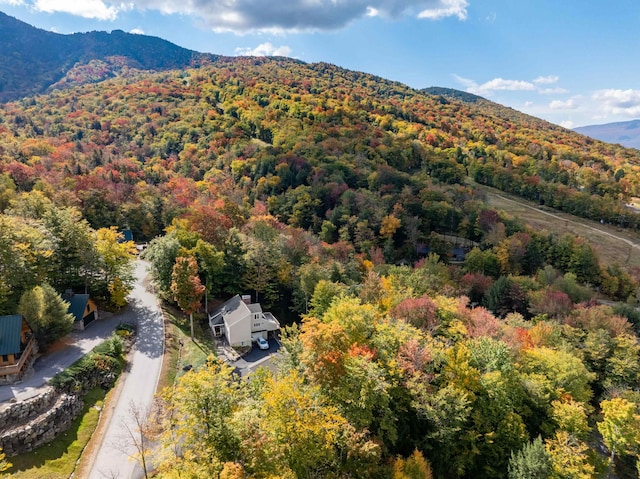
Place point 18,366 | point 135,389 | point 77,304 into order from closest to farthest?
1. point 18,366
2. point 135,389
3. point 77,304

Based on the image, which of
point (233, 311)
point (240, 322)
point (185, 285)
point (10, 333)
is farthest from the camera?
point (233, 311)

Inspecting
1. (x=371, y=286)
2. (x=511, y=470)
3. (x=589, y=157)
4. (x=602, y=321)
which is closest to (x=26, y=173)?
(x=371, y=286)

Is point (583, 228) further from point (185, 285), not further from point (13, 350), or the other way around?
point (13, 350)

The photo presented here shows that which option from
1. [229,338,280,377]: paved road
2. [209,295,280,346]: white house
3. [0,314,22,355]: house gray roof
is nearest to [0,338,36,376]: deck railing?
[0,314,22,355]: house gray roof

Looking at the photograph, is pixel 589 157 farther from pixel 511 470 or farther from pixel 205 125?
pixel 511 470

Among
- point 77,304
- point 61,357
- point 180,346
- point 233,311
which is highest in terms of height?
point 77,304

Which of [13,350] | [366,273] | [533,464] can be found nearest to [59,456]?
[13,350]
